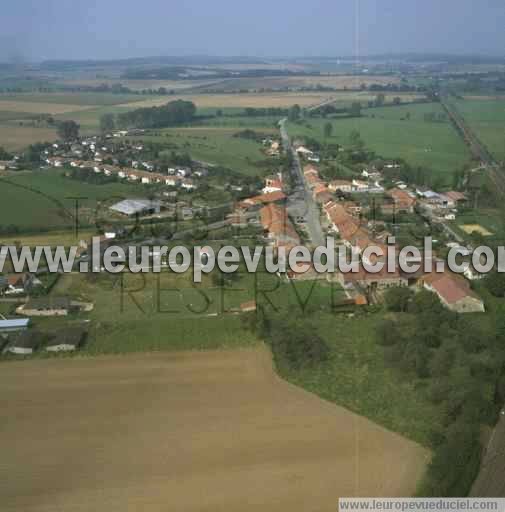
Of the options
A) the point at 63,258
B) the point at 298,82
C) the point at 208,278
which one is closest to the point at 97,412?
the point at 208,278

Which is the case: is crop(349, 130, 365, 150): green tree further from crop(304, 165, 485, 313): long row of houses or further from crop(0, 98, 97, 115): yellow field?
crop(0, 98, 97, 115): yellow field

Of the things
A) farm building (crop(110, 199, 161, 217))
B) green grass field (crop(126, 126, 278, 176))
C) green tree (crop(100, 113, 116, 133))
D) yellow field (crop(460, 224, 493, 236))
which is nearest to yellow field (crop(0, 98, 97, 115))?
green tree (crop(100, 113, 116, 133))

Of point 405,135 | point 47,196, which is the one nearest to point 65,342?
point 47,196

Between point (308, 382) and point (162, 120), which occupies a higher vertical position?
point (162, 120)

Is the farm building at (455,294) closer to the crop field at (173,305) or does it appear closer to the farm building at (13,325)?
the crop field at (173,305)

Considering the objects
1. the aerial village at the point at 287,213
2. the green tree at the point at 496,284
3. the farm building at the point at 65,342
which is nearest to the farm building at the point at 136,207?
the aerial village at the point at 287,213

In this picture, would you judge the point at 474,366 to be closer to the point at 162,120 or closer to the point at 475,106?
the point at 475,106
